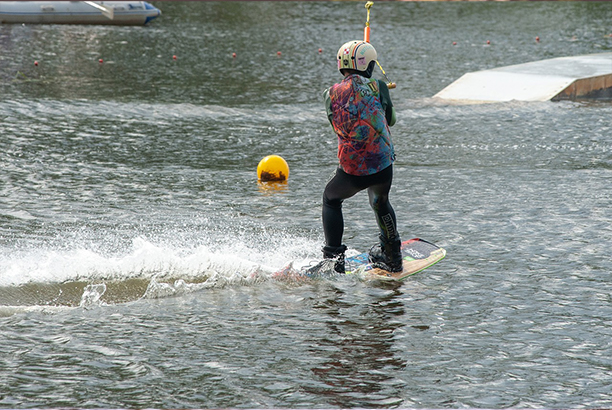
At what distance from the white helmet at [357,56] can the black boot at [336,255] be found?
5.00 ft

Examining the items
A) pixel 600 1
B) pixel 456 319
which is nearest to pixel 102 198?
pixel 456 319

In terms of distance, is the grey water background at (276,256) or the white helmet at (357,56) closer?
the grey water background at (276,256)

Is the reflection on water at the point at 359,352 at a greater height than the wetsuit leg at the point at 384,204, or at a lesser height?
lesser

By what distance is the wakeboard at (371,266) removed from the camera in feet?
24.3

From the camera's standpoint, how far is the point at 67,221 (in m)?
9.03

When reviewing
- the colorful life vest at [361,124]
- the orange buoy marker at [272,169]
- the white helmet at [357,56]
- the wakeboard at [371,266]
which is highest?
the white helmet at [357,56]

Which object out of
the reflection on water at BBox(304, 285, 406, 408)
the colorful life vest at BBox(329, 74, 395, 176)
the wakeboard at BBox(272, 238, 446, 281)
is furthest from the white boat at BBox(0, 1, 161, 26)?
the reflection on water at BBox(304, 285, 406, 408)

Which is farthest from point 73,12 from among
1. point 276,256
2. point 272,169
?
point 276,256

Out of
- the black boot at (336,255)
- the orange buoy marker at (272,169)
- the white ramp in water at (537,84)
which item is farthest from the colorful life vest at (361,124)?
the white ramp in water at (537,84)

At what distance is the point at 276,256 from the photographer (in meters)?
7.91

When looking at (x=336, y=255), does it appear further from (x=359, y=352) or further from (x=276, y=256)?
(x=359, y=352)

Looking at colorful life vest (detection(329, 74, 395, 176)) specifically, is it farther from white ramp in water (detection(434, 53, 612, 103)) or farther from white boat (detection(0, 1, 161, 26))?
white boat (detection(0, 1, 161, 26))

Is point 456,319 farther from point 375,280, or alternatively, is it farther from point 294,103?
point 294,103

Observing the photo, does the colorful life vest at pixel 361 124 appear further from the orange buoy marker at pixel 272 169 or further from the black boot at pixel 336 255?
the orange buoy marker at pixel 272 169
